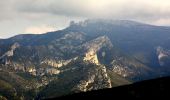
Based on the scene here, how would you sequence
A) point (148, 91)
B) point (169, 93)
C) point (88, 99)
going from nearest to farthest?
1. point (169, 93)
2. point (148, 91)
3. point (88, 99)

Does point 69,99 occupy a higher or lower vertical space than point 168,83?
lower

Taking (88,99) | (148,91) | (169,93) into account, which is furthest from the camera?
(88,99)

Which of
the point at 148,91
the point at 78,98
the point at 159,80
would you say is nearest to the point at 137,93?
the point at 148,91

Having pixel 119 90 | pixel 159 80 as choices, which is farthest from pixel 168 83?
pixel 119 90

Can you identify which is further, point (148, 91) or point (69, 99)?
point (69, 99)

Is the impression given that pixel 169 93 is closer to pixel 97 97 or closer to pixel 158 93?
pixel 158 93

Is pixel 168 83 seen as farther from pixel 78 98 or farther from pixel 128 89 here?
pixel 78 98
